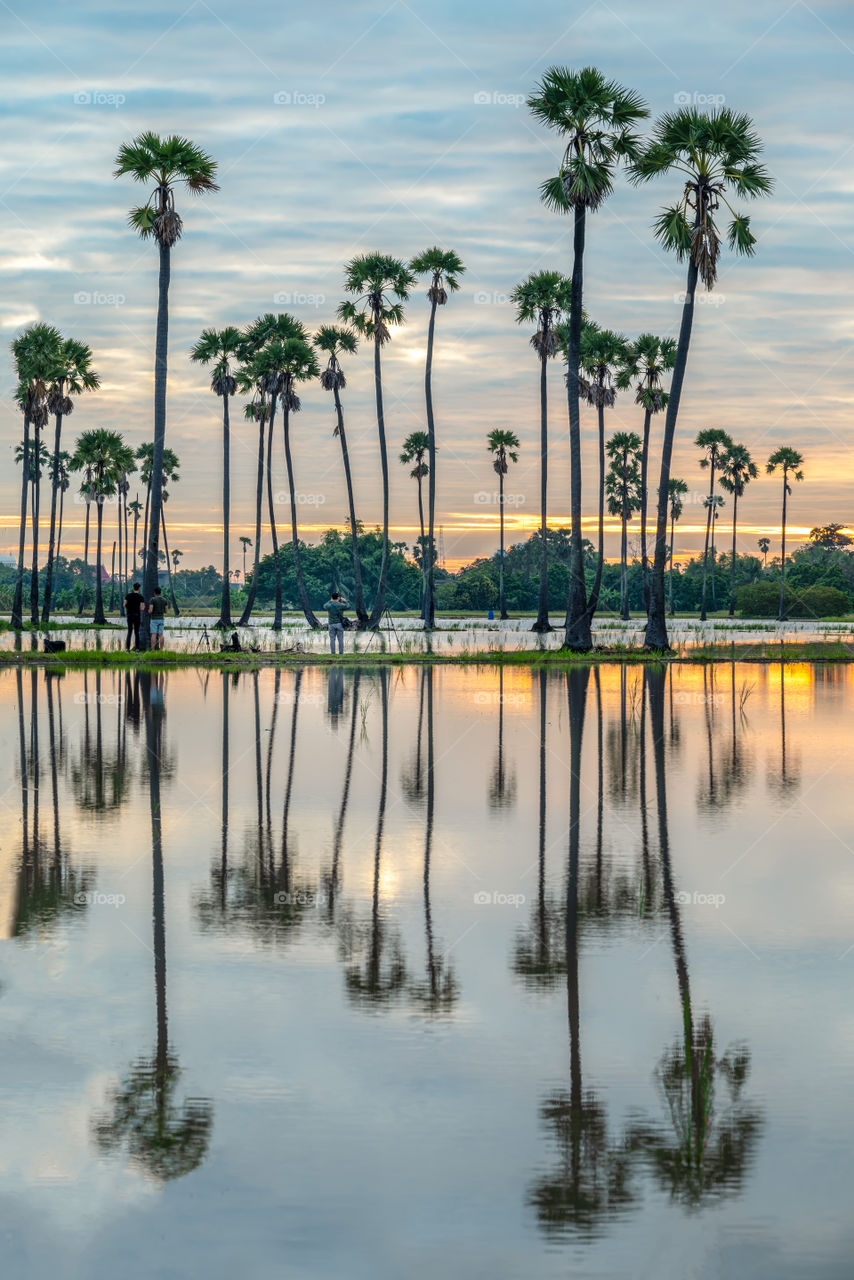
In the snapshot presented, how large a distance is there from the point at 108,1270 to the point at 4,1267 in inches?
13.4

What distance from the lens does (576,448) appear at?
4400cm

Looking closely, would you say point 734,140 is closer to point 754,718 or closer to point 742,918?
point 754,718

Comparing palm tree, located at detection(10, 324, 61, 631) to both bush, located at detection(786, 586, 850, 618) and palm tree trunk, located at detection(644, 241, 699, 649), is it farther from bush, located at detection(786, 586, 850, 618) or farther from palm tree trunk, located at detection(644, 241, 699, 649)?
bush, located at detection(786, 586, 850, 618)

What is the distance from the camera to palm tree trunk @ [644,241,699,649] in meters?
41.7

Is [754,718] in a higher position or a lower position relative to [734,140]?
lower

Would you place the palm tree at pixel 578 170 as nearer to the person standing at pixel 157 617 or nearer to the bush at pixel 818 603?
the person standing at pixel 157 617

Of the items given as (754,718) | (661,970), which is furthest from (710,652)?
(661,970)

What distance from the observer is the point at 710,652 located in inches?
1844

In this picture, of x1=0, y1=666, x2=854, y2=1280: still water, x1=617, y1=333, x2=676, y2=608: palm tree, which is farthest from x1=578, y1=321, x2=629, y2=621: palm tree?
x1=0, y1=666, x2=854, y2=1280: still water

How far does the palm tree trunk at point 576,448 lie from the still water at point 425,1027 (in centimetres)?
2819

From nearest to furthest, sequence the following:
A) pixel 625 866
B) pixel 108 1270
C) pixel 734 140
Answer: pixel 108 1270 < pixel 625 866 < pixel 734 140

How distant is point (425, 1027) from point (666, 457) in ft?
122

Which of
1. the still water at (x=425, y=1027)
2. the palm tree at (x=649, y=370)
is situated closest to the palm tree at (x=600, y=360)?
the palm tree at (x=649, y=370)

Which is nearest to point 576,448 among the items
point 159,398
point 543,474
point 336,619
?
point 336,619
